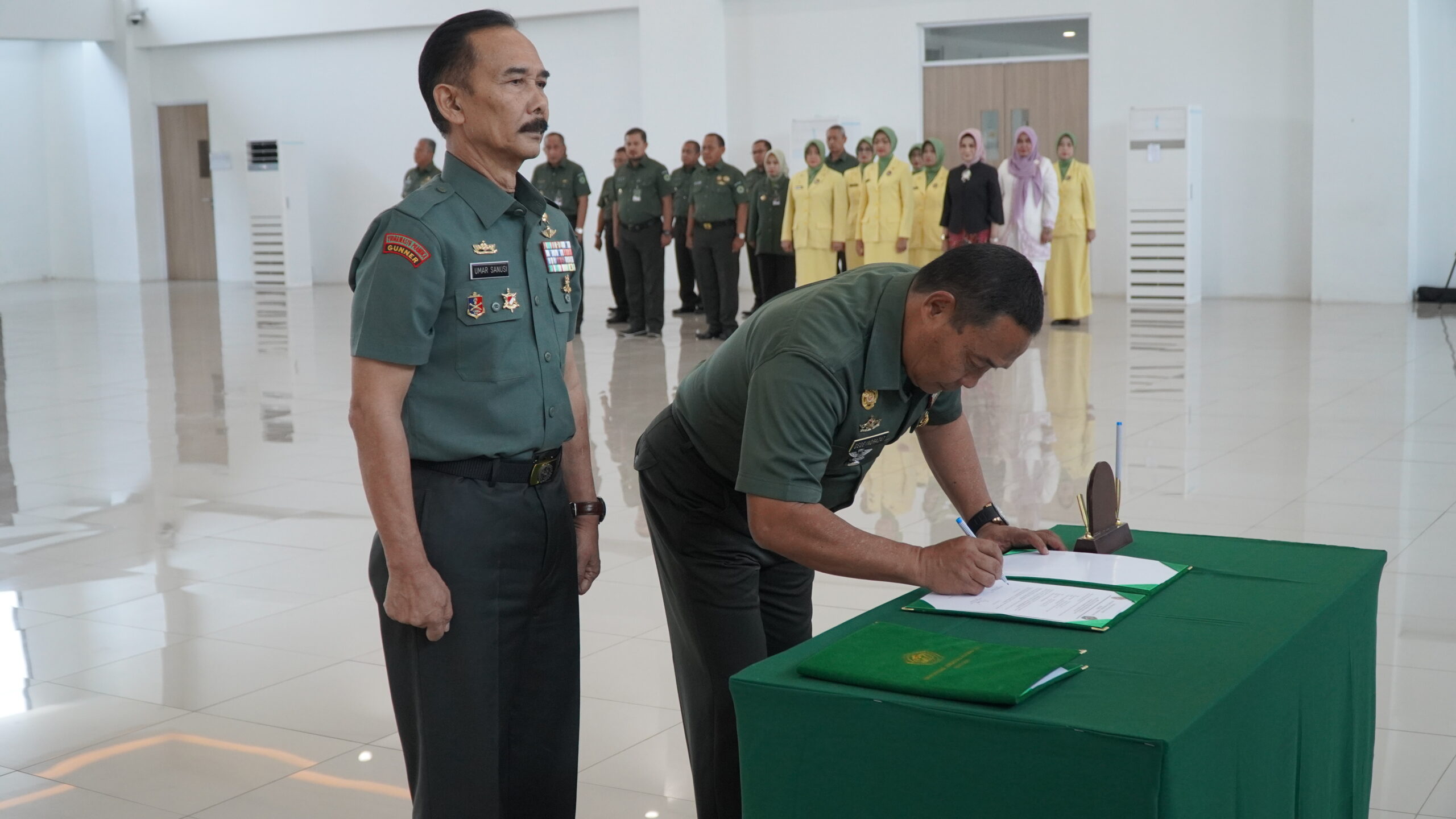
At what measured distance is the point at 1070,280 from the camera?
11891mm

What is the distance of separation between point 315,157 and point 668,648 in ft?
51.6

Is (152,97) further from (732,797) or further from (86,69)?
(732,797)

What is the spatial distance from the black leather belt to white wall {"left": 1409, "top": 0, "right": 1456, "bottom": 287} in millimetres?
12309

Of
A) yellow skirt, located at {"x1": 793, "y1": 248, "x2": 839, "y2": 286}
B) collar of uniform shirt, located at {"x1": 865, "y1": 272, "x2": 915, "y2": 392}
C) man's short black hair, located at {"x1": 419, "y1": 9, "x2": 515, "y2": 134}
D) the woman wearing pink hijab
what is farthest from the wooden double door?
man's short black hair, located at {"x1": 419, "y1": 9, "x2": 515, "y2": 134}

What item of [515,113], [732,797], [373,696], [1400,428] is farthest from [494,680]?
[1400,428]

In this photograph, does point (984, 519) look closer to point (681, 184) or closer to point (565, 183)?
point (681, 184)

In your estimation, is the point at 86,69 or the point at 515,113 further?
the point at 86,69

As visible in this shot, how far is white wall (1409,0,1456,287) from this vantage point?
12625 mm

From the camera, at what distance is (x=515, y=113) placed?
2031 millimetres

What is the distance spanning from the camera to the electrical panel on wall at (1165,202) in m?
12.7

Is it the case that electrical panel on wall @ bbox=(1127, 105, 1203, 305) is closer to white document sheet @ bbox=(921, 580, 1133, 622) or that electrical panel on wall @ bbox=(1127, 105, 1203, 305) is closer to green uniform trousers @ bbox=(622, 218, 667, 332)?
green uniform trousers @ bbox=(622, 218, 667, 332)

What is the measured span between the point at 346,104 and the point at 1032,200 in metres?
9.70

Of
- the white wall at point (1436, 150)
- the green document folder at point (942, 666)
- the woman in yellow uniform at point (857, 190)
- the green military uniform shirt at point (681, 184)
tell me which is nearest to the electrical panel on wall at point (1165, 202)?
the white wall at point (1436, 150)

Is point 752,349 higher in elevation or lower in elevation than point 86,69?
lower
